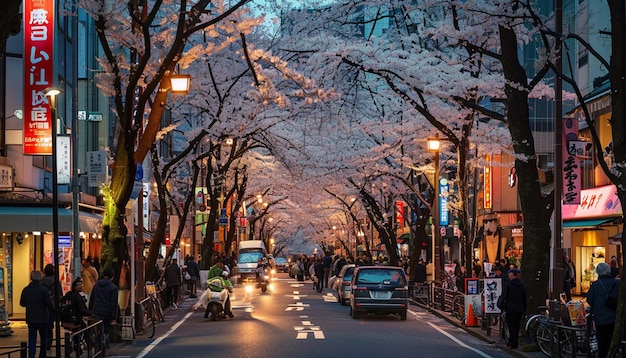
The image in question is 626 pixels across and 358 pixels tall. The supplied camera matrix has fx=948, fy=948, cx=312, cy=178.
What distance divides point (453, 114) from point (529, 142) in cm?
931

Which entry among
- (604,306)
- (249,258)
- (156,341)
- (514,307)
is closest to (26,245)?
(156,341)

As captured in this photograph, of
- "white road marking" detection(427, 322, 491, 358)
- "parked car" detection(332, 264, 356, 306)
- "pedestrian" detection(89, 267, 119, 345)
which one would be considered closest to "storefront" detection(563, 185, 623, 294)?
"parked car" detection(332, 264, 356, 306)

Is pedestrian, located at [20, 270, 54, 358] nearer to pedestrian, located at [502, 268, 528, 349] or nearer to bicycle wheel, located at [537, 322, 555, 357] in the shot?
bicycle wheel, located at [537, 322, 555, 357]

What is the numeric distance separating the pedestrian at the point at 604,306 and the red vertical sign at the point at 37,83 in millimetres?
14153

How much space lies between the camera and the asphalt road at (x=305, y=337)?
62.0 feet

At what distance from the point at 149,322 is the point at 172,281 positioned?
8.31m

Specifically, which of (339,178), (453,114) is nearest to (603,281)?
(453,114)

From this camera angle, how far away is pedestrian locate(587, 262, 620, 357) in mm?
14969

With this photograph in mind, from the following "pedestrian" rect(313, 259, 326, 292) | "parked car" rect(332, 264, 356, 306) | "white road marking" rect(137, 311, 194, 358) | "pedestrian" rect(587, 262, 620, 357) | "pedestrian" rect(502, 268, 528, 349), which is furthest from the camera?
"pedestrian" rect(313, 259, 326, 292)

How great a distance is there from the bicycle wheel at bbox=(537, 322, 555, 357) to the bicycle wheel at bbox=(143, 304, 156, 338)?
30.5 ft

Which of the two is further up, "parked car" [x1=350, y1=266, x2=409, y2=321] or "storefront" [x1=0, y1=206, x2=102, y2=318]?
"storefront" [x1=0, y1=206, x2=102, y2=318]

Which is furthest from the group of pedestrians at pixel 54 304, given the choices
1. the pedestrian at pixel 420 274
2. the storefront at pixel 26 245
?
the pedestrian at pixel 420 274

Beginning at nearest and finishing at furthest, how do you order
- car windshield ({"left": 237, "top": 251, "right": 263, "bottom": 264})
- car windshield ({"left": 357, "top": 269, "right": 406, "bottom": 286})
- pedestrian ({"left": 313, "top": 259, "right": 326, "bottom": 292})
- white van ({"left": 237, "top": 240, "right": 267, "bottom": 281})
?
car windshield ({"left": 357, "top": 269, "right": 406, "bottom": 286}), pedestrian ({"left": 313, "top": 259, "right": 326, "bottom": 292}), white van ({"left": 237, "top": 240, "right": 267, "bottom": 281}), car windshield ({"left": 237, "top": 251, "right": 263, "bottom": 264})

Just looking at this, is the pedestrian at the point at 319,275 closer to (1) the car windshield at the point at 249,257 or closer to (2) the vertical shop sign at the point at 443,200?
(2) the vertical shop sign at the point at 443,200
